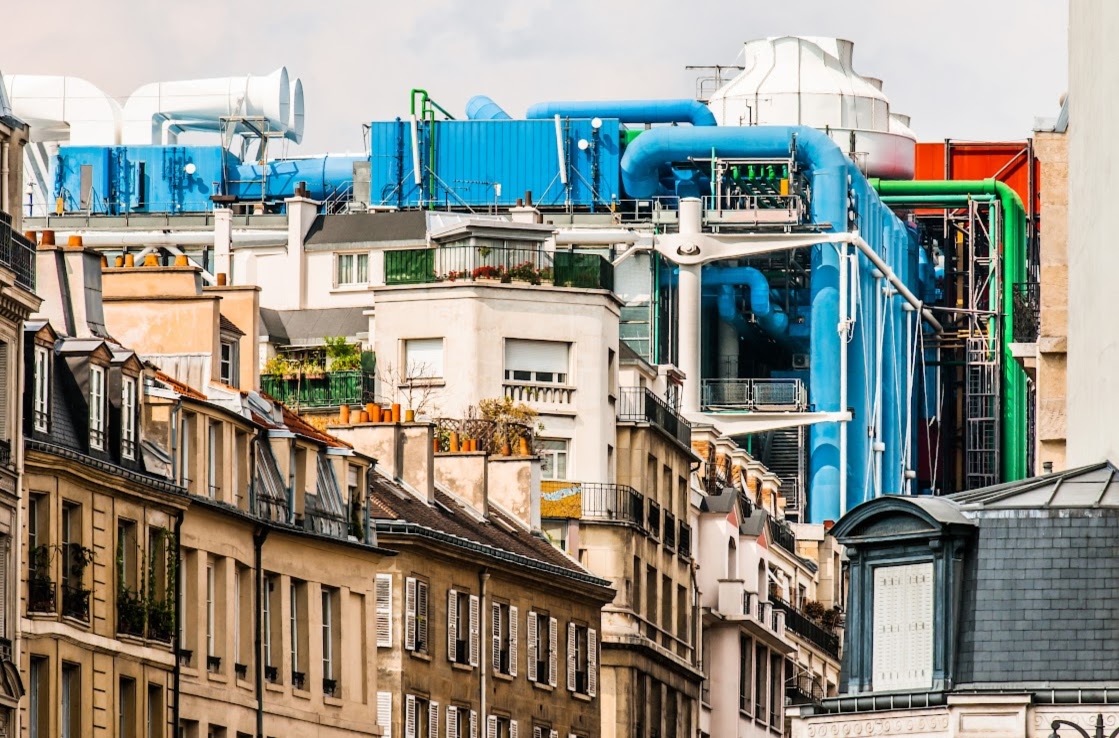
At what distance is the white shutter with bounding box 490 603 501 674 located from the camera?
8744 cm

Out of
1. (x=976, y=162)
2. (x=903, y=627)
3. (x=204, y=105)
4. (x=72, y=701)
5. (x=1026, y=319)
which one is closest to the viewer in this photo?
(x=903, y=627)

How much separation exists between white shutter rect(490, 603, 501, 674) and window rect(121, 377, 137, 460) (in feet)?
76.0

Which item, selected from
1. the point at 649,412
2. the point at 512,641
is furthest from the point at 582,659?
the point at 649,412

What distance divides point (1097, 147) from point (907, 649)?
418 inches

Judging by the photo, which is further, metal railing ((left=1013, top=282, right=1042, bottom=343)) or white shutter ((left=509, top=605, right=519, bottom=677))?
white shutter ((left=509, top=605, right=519, bottom=677))

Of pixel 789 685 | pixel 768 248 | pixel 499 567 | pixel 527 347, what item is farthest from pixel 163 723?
pixel 768 248

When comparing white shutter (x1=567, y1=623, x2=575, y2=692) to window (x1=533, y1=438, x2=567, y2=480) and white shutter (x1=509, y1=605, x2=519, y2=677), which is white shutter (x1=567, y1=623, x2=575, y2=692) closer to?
white shutter (x1=509, y1=605, x2=519, y2=677)

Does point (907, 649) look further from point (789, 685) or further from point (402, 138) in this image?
point (402, 138)

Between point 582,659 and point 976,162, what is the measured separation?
9516cm

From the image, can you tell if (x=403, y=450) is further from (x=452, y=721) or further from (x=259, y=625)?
(x=259, y=625)

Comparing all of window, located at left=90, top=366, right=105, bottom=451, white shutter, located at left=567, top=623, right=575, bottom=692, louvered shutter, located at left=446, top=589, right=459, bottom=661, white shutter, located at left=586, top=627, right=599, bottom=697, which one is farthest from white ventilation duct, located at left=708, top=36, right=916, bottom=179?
window, located at left=90, top=366, right=105, bottom=451

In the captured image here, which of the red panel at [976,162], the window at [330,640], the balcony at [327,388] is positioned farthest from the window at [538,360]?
the red panel at [976,162]

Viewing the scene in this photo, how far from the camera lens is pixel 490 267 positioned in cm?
10788

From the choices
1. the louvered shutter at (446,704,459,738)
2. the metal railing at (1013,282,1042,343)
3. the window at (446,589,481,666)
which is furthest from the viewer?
the window at (446,589,481,666)
